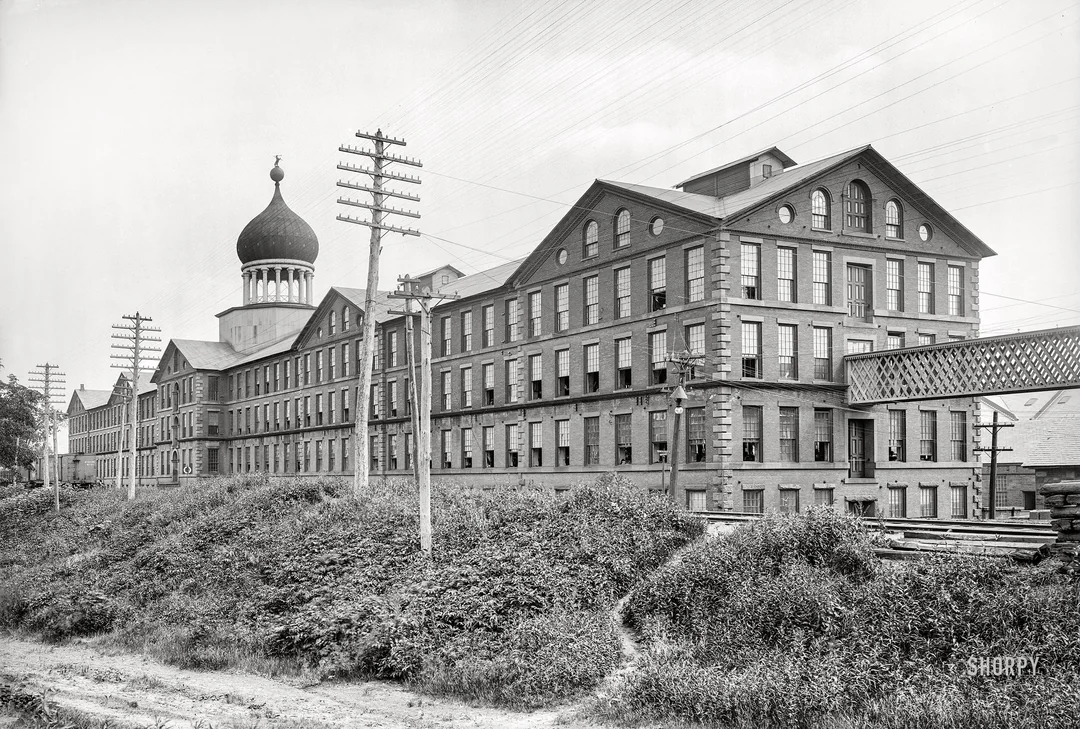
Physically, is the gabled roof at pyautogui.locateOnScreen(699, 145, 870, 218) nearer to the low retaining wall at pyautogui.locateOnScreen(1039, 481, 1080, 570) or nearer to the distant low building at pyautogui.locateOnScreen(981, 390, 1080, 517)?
the distant low building at pyautogui.locateOnScreen(981, 390, 1080, 517)

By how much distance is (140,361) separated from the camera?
5503 cm

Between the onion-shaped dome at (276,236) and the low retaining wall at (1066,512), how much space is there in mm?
72883

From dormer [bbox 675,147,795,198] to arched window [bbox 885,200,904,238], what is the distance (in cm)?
475

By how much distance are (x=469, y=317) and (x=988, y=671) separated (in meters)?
40.2

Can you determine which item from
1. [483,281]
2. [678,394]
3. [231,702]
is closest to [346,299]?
[483,281]

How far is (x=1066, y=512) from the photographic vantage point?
16.6 m

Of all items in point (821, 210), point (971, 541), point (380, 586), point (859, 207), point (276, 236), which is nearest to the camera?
point (971, 541)

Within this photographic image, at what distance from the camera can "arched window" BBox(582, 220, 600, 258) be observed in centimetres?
4231

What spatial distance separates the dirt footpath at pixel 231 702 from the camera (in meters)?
16.4

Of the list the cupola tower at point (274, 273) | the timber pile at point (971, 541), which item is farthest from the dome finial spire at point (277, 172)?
the timber pile at point (971, 541)

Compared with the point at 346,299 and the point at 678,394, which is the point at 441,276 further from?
the point at 678,394

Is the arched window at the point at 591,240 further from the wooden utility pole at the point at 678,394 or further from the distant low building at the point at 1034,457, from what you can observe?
the distant low building at the point at 1034,457

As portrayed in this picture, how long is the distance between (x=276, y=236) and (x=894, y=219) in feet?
186
